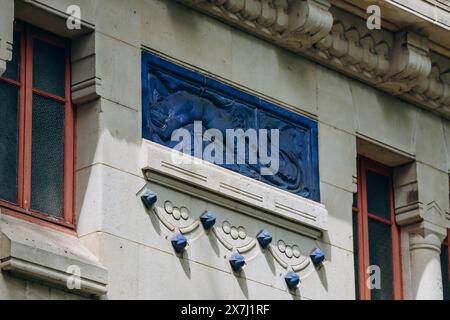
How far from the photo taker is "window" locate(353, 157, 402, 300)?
24.0 meters

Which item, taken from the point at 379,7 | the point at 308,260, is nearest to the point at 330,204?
the point at 308,260

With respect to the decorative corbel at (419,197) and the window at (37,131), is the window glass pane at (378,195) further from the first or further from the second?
the window at (37,131)

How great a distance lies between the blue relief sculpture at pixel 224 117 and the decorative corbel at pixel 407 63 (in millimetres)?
1395

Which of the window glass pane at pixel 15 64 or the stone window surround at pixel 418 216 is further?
the stone window surround at pixel 418 216

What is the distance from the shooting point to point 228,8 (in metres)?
22.7

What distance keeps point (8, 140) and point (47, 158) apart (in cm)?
52

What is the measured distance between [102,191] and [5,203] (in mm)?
1017

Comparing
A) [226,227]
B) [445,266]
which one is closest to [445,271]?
[445,266]

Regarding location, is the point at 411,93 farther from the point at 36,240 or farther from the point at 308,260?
the point at 36,240

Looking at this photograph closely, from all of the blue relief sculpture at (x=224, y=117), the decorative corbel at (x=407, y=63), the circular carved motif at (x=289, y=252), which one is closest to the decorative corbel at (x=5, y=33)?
the blue relief sculpture at (x=224, y=117)

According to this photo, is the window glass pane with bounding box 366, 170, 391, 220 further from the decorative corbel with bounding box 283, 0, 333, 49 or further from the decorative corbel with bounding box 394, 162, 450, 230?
the decorative corbel with bounding box 283, 0, 333, 49

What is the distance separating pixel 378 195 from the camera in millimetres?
24656

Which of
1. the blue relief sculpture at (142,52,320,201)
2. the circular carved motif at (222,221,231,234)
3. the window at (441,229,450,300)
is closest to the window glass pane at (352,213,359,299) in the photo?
the blue relief sculpture at (142,52,320,201)

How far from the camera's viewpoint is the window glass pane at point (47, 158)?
819 inches
